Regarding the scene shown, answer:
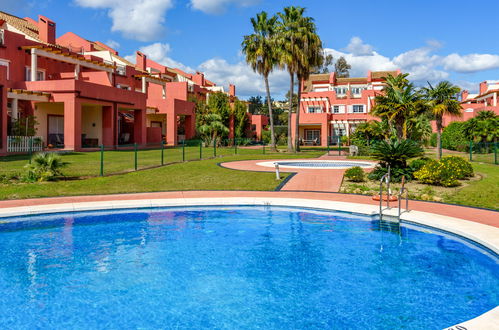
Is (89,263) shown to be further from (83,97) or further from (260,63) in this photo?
(260,63)

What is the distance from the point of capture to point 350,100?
58.1 m

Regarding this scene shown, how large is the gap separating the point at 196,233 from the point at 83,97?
2435 cm

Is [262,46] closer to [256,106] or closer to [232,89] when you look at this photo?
[232,89]

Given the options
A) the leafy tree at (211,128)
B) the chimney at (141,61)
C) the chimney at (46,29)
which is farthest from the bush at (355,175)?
the chimney at (141,61)

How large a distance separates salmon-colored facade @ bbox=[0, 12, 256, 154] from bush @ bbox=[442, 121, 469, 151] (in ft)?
88.8

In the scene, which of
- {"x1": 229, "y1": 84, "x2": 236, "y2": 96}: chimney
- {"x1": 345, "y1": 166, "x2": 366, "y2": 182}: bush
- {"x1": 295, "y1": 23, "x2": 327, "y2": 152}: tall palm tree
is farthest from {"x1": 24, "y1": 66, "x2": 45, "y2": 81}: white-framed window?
{"x1": 229, "y1": 84, "x2": 236, "y2": 96}: chimney

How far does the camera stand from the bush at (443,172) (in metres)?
15.6

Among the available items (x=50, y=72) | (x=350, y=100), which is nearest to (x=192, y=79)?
(x=350, y=100)

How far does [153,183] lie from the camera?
1727cm

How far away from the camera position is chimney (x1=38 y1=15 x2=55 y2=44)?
37091 millimetres

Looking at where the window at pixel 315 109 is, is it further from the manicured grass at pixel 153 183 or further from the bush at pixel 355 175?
the bush at pixel 355 175

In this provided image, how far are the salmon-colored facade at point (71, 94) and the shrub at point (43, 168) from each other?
1049 centimetres

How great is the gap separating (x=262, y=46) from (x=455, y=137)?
20.8 metres

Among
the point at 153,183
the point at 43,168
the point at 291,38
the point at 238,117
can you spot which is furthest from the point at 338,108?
the point at 43,168
